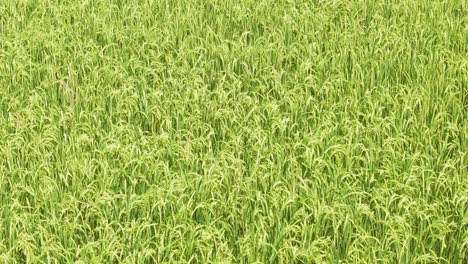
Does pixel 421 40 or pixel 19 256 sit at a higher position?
pixel 421 40

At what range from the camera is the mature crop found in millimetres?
3836

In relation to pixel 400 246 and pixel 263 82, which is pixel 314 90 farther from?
pixel 400 246

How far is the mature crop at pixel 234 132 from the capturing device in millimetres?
3836

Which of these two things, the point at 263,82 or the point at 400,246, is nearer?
the point at 400,246

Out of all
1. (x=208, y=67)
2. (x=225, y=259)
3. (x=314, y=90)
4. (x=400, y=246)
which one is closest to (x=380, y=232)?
(x=400, y=246)

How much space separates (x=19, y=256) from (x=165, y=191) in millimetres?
780

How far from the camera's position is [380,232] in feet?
12.8

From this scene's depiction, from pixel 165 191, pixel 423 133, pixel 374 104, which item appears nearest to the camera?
pixel 165 191

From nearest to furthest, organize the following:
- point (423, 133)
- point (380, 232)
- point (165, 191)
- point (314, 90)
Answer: point (380, 232) → point (165, 191) → point (423, 133) → point (314, 90)

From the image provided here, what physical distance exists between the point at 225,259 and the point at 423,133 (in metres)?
1.57

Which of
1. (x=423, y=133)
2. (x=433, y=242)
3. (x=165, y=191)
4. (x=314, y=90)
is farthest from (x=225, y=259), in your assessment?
(x=314, y=90)

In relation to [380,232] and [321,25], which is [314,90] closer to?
[321,25]

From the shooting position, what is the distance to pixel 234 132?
4.77 metres

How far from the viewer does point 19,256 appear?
3.83 meters
